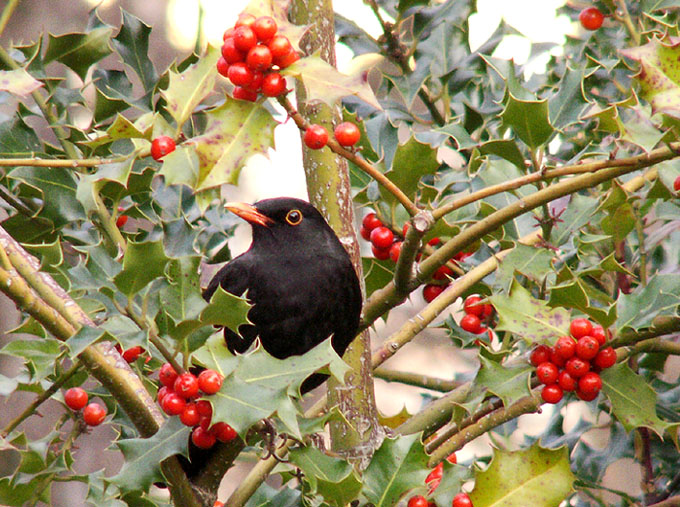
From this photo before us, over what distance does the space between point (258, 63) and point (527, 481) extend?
0.91 metres

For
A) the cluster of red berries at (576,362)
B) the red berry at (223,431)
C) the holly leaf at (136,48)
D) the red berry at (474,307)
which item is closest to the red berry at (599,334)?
the cluster of red berries at (576,362)

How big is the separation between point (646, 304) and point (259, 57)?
957 mm

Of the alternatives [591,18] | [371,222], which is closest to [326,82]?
[371,222]

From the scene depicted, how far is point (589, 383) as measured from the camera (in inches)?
70.0

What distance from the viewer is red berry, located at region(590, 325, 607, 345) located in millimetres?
1791

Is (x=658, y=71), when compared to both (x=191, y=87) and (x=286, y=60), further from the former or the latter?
(x=191, y=87)

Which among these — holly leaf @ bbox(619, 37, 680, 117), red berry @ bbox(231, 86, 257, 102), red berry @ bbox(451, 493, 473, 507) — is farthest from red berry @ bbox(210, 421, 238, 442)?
holly leaf @ bbox(619, 37, 680, 117)

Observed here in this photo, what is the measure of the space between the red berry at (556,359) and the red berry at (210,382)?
2.30 feet

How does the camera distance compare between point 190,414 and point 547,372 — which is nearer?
point 190,414

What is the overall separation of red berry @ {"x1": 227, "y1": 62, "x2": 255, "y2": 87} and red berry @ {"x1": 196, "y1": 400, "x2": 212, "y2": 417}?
1.86 ft

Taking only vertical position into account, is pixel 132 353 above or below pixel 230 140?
below

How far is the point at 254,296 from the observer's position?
2.55 metres

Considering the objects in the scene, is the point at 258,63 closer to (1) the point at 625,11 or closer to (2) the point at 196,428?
(2) the point at 196,428

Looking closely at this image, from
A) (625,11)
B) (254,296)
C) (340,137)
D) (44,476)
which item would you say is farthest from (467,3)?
(44,476)
